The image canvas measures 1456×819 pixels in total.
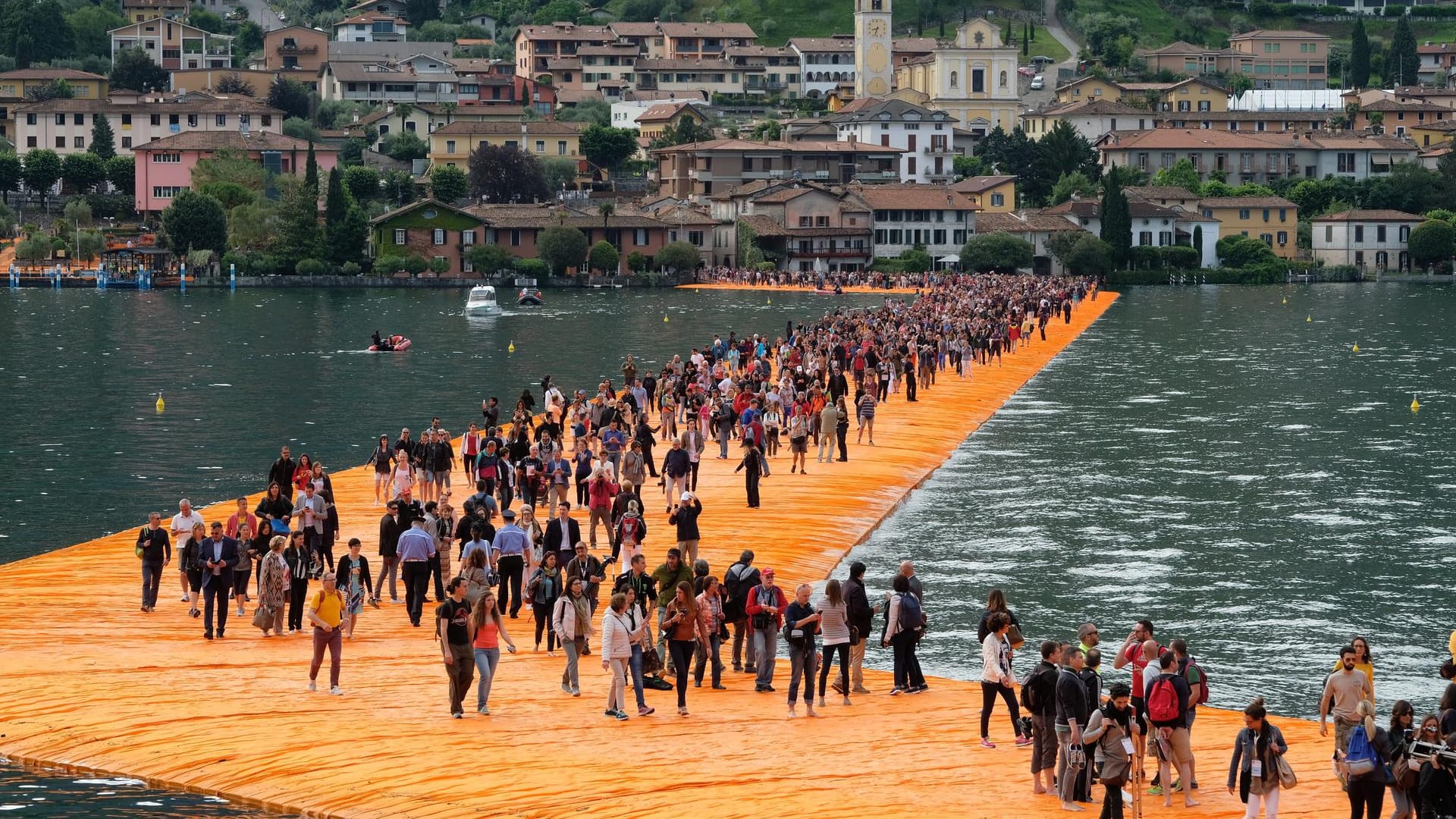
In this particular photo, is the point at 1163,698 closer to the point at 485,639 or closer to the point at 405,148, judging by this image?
the point at 485,639

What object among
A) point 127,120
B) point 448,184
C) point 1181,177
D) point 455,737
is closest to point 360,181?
point 448,184

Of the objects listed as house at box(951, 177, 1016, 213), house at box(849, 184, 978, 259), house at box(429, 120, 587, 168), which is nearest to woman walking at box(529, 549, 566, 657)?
house at box(849, 184, 978, 259)

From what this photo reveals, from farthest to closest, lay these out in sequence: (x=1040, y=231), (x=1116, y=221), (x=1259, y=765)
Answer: (x=1040, y=231) → (x=1116, y=221) → (x=1259, y=765)

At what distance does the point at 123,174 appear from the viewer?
169m

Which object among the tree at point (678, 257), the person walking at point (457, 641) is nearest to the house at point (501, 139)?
the tree at point (678, 257)

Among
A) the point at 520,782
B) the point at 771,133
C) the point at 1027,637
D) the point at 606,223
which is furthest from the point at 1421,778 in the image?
the point at 771,133

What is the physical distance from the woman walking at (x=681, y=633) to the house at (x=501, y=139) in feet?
520

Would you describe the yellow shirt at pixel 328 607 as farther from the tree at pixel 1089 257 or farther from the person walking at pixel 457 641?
the tree at pixel 1089 257

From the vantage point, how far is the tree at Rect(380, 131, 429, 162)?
18638 cm

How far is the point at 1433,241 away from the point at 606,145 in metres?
74.0

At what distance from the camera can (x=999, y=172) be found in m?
186

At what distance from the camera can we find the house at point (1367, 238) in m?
160

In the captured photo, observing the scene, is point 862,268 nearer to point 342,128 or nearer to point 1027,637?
point 342,128

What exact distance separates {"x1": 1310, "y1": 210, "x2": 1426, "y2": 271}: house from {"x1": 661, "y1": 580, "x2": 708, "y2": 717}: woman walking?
147291 mm
